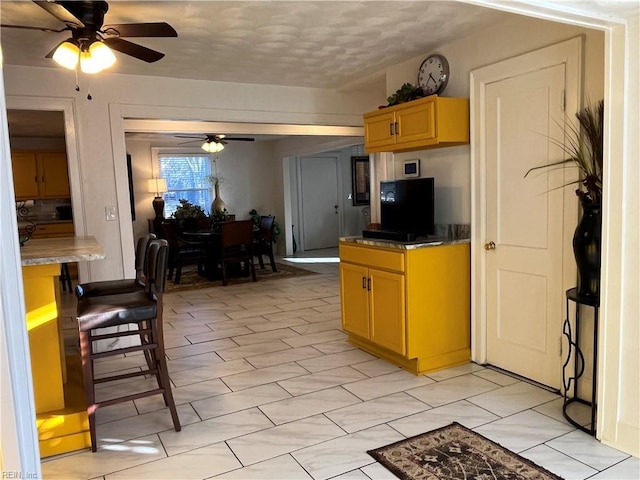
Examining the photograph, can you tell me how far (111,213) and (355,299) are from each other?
218cm

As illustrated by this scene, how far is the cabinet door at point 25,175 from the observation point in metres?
7.61

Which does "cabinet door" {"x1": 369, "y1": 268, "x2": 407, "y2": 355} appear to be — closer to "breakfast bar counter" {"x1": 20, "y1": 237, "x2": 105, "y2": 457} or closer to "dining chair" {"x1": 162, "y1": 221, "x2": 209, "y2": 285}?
"breakfast bar counter" {"x1": 20, "y1": 237, "x2": 105, "y2": 457}

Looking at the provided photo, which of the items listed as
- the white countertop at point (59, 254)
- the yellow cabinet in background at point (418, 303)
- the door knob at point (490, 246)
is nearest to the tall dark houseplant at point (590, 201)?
the door knob at point (490, 246)

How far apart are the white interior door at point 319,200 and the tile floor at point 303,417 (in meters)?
5.84

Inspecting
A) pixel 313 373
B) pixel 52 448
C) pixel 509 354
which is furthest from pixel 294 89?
pixel 52 448

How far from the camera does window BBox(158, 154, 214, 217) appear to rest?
8953 millimetres

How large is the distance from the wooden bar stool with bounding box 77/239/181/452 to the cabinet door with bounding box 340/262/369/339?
1.58m

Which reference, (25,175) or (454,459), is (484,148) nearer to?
(454,459)

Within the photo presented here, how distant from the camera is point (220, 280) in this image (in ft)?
23.9

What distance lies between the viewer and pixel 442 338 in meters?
3.39

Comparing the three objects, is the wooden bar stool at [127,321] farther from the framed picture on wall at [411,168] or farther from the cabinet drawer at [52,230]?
the cabinet drawer at [52,230]

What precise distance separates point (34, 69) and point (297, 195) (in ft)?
20.6

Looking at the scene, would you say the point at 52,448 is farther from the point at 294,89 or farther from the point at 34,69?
the point at 294,89

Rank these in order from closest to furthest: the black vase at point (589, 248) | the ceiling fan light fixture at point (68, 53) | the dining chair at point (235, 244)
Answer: the black vase at point (589, 248) → the ceiling fan light fixture at point (68, 53) → the dining chair at point (235, 244)
